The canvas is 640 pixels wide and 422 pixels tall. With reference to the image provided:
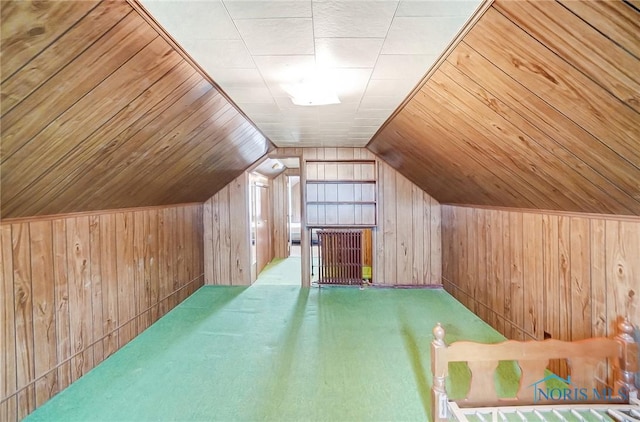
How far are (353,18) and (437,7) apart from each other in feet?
1.22

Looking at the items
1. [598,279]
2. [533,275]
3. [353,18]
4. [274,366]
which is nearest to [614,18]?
[353,18]

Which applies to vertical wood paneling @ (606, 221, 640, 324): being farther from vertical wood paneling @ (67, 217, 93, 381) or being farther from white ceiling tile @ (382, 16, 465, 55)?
vertical wood paneling @ (67, 217, 93, 381)

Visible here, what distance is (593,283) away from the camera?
6.56ft

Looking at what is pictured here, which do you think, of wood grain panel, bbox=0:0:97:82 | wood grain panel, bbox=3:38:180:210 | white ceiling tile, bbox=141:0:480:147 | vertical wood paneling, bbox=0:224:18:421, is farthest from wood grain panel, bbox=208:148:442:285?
wood grain panel, bbox=0:0:97:82

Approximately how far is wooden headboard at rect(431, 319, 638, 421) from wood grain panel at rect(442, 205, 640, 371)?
0.27 meters

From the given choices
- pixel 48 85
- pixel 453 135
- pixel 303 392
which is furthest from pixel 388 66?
pixel 303 392

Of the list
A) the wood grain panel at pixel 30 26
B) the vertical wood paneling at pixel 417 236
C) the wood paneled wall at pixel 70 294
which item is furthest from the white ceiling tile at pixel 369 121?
the wood paneled wall at pixel 70 294

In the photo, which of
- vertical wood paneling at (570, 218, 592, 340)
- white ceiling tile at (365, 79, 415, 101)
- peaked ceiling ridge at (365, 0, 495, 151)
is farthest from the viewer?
white ceiling tile at (365, 79, 415, 101)

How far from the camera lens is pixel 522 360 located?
5.19 feet

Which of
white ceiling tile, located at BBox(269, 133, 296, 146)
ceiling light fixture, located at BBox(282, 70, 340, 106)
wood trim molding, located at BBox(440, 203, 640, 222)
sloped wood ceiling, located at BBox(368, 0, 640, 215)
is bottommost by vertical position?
wood trim molding, located at BBox(440, 203, 640, 222)

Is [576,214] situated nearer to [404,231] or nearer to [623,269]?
[623,269]

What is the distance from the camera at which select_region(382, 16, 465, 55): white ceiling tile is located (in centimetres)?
146

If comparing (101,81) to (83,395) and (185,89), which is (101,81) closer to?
(185,89)

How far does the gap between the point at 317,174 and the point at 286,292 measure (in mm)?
1833
